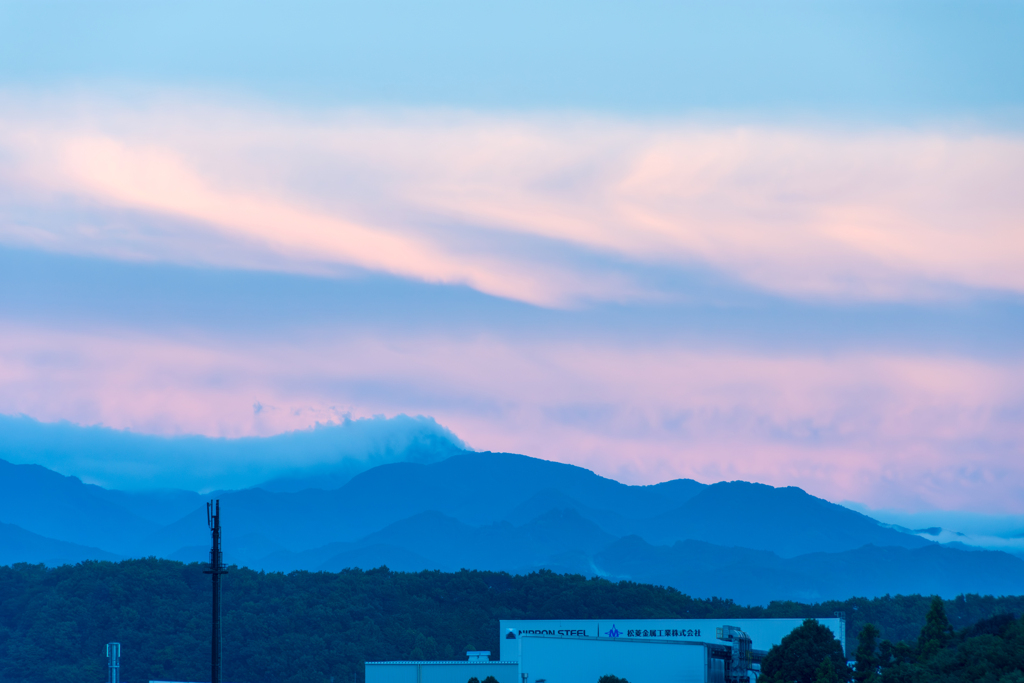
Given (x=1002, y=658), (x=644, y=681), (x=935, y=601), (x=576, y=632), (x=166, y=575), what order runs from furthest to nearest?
(x=166, y=575)
(x=576, y=632)
(x=935, y=601)
(x=644, y=681)
(x=1002, y=658)

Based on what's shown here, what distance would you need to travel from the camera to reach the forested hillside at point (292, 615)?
16200cm

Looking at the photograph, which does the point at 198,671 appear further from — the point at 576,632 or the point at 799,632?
the point at 799,632

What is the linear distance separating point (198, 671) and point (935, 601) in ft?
337

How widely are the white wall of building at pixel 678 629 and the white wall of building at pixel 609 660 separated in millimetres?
18878

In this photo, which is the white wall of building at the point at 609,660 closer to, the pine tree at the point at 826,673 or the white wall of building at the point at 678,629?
the pine tree at the point at 826,673

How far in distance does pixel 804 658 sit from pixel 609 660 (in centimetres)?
1202

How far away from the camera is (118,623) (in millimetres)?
176000

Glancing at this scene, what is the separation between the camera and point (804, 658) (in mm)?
73938

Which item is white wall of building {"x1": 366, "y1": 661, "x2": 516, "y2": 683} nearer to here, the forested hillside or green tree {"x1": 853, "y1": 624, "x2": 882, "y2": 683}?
green tree {"x1": 853, "y1": 624, "x2": 882, "y2": 683}

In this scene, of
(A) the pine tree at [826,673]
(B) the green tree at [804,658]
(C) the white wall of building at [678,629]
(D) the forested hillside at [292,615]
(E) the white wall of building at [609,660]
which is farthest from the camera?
(D) the forested hillside at [292,615]

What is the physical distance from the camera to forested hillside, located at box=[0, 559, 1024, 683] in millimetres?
162000

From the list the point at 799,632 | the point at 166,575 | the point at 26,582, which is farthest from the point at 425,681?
the point at 26,582

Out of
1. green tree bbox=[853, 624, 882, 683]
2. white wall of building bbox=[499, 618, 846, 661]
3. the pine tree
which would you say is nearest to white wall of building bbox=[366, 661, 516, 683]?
white wall of building bbox=[499, 618, 846, 661]

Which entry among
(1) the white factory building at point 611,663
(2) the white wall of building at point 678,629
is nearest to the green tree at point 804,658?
(1) the white factory building at point 611,663
